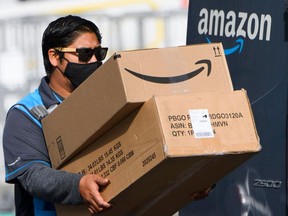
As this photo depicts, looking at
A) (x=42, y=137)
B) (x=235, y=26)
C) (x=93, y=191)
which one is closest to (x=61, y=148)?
(x=42, y=137)

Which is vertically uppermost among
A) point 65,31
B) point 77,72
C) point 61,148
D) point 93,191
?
point 65,31

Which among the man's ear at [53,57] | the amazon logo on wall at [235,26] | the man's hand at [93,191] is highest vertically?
the man's ear at [53,57]

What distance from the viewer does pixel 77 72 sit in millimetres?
4070

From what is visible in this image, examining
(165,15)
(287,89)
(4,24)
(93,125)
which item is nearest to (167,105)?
(93,125)

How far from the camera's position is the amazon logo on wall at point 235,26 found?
16.2 ft

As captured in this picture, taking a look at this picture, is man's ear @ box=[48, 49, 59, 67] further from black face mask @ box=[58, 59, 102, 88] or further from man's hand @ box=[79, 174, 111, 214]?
man's hand @ box=[79, 174, 111, 214]

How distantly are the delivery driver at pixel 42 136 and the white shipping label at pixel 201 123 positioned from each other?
1.40ft

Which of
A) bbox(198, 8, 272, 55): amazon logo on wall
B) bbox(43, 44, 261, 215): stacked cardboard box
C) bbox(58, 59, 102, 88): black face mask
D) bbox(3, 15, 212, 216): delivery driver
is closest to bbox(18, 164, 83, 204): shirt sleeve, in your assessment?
bbox(3, 15, 212, 216): delivery driver

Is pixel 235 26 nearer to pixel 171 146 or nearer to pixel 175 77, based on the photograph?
pixel 175 77

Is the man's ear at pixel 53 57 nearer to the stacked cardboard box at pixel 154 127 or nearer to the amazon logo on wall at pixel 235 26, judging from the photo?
the stacked cardboard box at pixel 154 127

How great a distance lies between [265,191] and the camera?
4863 millimetres

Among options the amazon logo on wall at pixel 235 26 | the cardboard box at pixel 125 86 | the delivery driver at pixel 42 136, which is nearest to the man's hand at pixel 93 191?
the delivery driver at pixel 42 136

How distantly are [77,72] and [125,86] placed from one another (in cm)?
56

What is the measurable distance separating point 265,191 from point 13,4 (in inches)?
209
